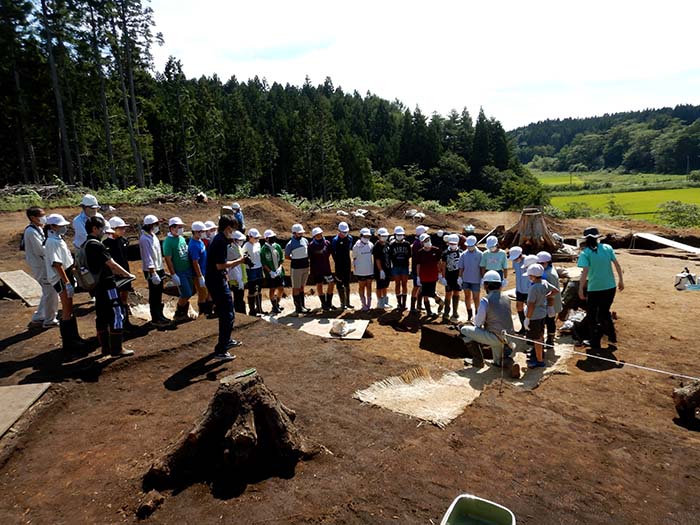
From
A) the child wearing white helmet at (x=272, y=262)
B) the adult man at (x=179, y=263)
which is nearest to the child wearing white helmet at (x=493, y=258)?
the child wearing white helmet at (x=272, y=262)

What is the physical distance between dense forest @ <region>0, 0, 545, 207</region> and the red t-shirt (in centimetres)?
2519

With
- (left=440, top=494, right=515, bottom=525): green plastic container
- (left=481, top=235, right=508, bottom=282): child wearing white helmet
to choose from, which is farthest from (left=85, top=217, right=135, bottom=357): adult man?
(left=481, top=235, right=508, bottom=282): child wearing white helmet

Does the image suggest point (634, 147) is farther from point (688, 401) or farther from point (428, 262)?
point (688, 401)

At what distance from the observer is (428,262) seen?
9.46 meters

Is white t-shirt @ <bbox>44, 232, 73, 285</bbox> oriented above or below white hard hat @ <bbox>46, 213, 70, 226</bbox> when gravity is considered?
below

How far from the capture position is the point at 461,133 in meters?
77.6

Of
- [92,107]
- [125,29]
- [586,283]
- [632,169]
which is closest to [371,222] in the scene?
[586,283]

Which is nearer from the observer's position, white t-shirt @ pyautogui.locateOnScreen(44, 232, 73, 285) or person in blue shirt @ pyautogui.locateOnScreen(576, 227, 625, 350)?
white t-shirt @ pyautogui.locateOnScreen(44, 232, 73, 285)

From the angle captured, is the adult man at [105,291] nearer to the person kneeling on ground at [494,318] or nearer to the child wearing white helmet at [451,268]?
the person kneeling on ground at [494,318]

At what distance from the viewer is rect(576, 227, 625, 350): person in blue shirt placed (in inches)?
294

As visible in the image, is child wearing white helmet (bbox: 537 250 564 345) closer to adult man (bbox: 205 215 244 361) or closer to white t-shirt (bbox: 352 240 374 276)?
white t-shirt (bbox: 352 240 374 276)

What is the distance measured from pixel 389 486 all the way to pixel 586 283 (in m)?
5.83

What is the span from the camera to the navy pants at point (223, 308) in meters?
6.03

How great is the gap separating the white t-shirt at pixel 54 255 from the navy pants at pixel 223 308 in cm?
208
